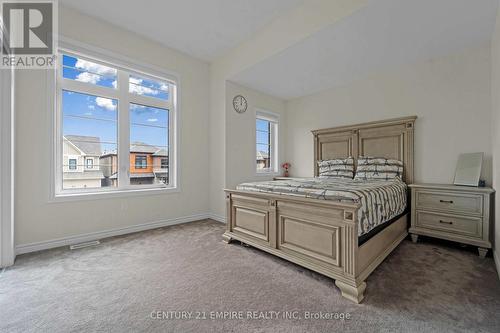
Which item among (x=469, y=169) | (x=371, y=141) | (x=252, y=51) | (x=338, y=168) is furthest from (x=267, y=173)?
(x=469, y=169)

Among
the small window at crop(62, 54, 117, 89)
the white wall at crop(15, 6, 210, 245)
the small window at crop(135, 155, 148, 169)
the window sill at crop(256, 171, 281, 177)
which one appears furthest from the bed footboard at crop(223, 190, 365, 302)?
→ the small window at crop(62, 54, 117, 89)

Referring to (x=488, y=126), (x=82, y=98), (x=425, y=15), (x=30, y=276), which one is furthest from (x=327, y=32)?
(x=30, y=276)

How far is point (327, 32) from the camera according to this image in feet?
8.06

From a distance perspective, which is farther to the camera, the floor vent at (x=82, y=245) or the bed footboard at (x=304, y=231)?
the floor vent at (x=82, y=245)

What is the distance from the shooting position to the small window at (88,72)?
106 inches

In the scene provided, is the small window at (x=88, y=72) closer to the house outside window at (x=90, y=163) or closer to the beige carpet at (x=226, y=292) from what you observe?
the house outside window at (x=90, y=163)

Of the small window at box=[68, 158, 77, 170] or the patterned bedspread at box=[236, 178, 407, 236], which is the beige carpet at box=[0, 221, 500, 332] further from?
the small window at box=[68, 158, 77, 170]

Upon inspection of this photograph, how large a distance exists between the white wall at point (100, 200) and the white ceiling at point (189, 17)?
7.3 inches

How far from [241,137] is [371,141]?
→ 7.35 ft

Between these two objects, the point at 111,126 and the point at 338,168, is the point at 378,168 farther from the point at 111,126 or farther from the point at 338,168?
the point at 111,126

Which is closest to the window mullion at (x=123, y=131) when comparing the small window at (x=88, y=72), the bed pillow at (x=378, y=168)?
the small window at (x=88, y=72)

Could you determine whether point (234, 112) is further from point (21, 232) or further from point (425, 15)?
point (21, 232)

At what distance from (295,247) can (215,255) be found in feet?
2.90

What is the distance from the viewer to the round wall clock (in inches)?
153
